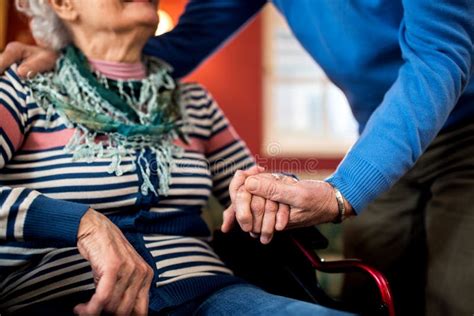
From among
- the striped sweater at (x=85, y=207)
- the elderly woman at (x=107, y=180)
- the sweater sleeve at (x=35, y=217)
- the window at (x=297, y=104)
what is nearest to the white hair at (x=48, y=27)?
the elderly woman at (x=107, y=180)

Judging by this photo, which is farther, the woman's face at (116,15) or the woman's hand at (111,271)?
the woman's face at (116,15)

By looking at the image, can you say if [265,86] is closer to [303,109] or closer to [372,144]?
[303,109]

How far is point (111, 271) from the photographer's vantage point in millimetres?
893

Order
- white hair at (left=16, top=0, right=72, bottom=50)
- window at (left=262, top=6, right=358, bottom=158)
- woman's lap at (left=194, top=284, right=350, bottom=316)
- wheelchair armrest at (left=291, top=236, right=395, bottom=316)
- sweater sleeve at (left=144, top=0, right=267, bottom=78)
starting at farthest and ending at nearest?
window at (left=262, top=6, right=358, bottom=158)
sweater sleeve at (left=144, top=0, right=267, bottom=78)
white hair at (left=16, top=0, right=72, bottom=50)
wheelchair armrest at (left=291, top=236, right=395, bottom=316)
woman's lap at (left=194, top=284, right=350, bottom=316)

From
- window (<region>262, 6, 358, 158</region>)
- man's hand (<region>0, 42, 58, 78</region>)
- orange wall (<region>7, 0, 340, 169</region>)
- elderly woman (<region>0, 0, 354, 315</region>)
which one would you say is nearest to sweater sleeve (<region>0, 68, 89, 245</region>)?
elderly woman (<region>0, 0, 354, 315</region>)

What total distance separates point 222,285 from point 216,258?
14 centimetres

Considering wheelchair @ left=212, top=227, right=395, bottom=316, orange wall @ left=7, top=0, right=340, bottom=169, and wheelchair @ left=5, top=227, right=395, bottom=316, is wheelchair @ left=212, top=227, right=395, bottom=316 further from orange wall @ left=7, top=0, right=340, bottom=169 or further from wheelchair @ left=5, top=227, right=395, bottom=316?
orange wall @ left=7, top=0, right=340, bottom=169

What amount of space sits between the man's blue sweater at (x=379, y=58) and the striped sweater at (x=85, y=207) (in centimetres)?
37

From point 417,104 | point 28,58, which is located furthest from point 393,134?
point 28,58

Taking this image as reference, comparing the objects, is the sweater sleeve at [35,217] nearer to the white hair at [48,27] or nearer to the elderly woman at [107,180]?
the elderly woman at [107,180]

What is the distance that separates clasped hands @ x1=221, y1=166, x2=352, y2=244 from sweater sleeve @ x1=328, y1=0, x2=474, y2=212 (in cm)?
5

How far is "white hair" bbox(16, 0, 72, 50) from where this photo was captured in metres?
1.41

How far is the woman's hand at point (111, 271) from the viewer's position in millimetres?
888

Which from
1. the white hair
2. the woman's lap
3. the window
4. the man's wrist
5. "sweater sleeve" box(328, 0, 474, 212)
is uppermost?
the white hair
